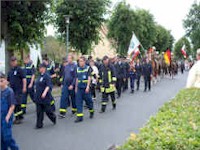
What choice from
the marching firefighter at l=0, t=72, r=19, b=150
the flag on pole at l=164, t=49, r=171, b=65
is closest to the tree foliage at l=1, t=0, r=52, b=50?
the marching firefighter at l=0, t=72, r=19, b=150

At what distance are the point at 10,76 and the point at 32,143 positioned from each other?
126 inches

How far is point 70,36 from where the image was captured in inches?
1109

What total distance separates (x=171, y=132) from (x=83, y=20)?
74.3 ft

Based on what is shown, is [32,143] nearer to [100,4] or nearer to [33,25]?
[33,25]

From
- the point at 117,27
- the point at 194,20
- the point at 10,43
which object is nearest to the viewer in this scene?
the point at 10,43

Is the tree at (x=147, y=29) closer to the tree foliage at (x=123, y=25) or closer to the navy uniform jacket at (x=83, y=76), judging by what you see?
the tree foliage at (x=123, y=25)

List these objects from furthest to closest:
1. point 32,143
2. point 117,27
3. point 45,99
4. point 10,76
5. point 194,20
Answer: point 194,20 → point 117,27 → point 10,76 → point 45,99 → point 32,143

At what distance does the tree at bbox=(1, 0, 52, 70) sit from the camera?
18000mm

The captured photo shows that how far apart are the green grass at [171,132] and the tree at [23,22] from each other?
39.0ft

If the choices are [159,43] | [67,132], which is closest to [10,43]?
[67,132]

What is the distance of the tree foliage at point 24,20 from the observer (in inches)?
708

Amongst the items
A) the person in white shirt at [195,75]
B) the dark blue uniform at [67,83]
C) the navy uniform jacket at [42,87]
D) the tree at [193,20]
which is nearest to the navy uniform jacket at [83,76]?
the dark blue uniform at [67,83]

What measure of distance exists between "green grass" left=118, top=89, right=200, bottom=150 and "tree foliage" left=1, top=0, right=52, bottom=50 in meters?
11.9

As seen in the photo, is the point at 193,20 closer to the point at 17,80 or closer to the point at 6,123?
the point at 17,80
